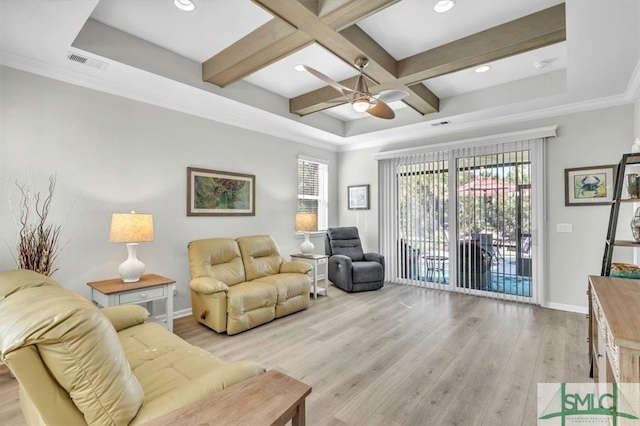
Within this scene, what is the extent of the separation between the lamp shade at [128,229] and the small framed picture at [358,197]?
399 centimetres

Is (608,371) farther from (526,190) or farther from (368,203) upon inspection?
(368,203)

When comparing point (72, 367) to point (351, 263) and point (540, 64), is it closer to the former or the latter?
point (351, 263)

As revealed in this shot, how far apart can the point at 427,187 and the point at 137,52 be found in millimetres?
4482

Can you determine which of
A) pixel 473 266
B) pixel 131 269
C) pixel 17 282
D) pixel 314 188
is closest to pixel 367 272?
pixel 473 266

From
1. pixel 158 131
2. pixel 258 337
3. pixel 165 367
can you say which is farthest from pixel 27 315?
pixel 158 131

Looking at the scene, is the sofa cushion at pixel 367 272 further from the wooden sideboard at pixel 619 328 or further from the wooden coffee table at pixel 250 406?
the wooden coffee table at pixel 250 406

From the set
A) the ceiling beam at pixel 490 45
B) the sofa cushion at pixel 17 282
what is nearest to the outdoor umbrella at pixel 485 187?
the ceiling beam at pixel 490 45

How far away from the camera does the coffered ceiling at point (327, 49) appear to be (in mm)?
2342

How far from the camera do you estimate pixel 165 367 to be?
67.2 inches

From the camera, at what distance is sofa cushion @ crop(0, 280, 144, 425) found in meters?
0.94

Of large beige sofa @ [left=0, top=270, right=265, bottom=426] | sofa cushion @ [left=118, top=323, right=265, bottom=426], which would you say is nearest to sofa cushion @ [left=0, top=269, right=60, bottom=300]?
large beige sofa @ [left=0, top=270, right=265, bottom=426]

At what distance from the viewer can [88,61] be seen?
9.29 feet

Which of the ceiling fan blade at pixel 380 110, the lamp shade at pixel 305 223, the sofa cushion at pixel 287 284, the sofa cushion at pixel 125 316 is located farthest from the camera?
the lamp shade at pixel 305 223

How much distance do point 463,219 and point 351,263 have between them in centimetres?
193
